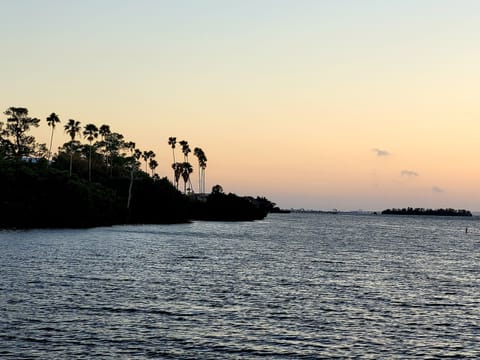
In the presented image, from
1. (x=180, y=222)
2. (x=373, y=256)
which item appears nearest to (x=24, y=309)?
(x=373, y=256)

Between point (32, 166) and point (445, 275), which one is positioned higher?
point (32, 166)

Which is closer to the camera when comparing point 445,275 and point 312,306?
point 312,306

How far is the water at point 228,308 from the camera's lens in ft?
100

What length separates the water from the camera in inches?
1204

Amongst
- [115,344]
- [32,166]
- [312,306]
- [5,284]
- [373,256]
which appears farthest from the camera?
[32,166]

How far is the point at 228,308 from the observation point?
41000 millimetres

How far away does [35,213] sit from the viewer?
13525 centimetres

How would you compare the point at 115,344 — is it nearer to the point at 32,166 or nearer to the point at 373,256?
the point at 373,256

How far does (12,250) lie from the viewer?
7556 centimetres

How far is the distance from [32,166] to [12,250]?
82.6 m

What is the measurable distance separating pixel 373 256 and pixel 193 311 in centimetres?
5600

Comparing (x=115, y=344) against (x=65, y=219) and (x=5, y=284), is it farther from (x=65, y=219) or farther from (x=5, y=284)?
(x=65, y=219)

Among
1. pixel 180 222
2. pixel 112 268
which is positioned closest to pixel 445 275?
pixel 112 268

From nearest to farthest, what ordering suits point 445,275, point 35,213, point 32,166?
point 445,275 < point 35,213 < point 32,166
